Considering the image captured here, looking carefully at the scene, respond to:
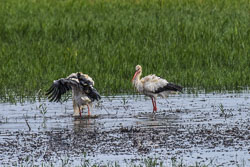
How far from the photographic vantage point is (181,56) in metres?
20.0

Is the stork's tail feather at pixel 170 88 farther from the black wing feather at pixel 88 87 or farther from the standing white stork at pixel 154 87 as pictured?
the black wing feather at pixel 88 87

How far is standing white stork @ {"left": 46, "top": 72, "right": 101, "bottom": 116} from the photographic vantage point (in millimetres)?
13867

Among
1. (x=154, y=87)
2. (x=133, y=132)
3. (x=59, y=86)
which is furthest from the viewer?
(x=154, y=87)

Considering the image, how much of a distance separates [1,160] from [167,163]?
231 cm

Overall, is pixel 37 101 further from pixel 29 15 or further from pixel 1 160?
→ pixel 29 15

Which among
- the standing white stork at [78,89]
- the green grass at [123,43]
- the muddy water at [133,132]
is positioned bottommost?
the muddy water at [133,132]

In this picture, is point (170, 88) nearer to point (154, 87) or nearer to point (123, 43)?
point (154, 87)

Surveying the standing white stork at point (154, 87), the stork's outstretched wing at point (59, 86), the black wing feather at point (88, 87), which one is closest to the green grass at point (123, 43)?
the standing white stork at point (154, 87)

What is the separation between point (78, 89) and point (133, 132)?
3603mm

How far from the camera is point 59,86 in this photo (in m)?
14.1

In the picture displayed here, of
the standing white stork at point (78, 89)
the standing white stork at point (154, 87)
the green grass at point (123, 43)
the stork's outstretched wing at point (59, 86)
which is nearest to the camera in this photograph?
the stork's outstretched wing at point (59, 86)

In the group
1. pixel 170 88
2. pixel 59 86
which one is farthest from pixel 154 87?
pixel 59 86

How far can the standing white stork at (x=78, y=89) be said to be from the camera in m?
13.9

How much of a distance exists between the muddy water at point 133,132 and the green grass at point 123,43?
1770 mm
